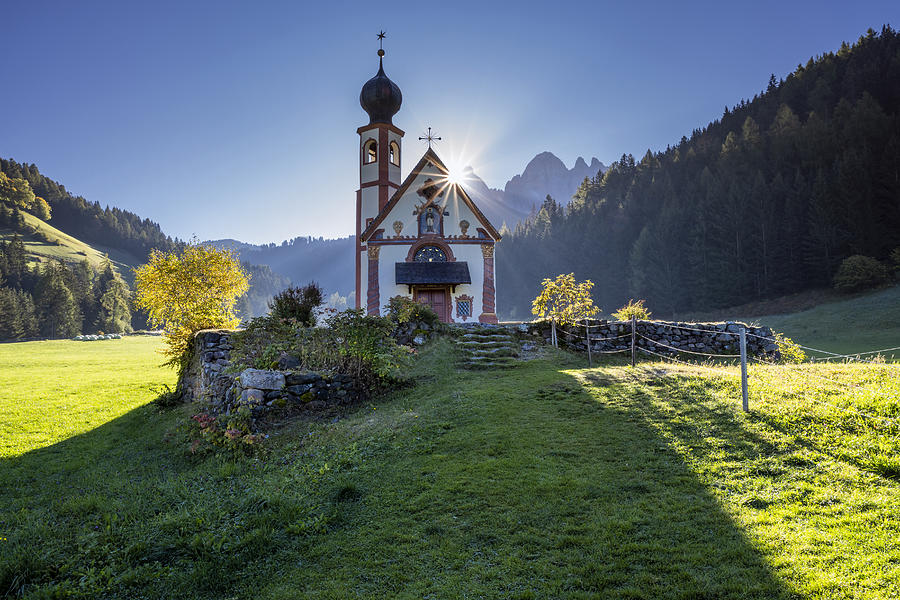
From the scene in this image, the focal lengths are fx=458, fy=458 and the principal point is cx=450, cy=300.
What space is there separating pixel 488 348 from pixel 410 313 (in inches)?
126

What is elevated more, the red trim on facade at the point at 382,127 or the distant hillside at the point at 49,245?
the distant hillside at the point at 49,245

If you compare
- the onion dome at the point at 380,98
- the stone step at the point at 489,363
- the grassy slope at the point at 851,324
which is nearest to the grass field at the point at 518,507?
the stone step at the point at 489,363

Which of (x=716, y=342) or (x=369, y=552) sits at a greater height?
(x=716, y=342)

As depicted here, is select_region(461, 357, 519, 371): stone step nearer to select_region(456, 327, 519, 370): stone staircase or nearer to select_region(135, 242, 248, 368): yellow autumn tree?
select_region(456, 327, 519, 370): stone staircase

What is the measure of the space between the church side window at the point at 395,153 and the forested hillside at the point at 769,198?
127 ft

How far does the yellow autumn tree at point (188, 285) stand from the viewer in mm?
23234

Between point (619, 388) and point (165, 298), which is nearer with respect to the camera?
point (619, 388)

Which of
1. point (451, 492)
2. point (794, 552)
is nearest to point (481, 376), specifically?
point (451, 492)

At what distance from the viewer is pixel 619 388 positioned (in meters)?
9.46

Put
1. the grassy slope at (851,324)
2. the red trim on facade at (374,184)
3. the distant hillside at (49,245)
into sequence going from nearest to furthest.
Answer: the grassy slope at (851,324)
the red trim on facade at (374,184)
the distant hillside at (49,245)

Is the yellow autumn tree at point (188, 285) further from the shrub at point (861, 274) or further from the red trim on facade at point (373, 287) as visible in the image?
the shrub at point (861, 274)

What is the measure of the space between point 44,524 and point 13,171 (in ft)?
506

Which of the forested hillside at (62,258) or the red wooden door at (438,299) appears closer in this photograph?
the red wooden door at (438,299)

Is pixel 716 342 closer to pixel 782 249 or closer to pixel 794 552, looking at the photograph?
pixel 794 552
